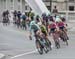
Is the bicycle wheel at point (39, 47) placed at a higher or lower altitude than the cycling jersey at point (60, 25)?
lower

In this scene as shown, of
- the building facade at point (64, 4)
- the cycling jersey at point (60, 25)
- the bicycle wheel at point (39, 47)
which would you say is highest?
the cycling jersey at point (60, 25)

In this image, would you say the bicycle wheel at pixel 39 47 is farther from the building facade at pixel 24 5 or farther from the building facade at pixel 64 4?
the building facade at pixel 64 4

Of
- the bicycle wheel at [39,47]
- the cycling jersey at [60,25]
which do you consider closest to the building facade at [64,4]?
the cycling jersey at [60,25]

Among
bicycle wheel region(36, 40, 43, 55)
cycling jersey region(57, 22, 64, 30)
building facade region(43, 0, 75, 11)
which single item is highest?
cycling jersey region(57, 22, 64, 30)

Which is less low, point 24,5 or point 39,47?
point 39,47

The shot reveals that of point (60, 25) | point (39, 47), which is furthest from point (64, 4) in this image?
point (39, 47)

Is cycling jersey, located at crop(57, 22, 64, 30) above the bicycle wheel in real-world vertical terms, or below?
above

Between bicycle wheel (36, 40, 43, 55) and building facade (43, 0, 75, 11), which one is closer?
bicycle wheel (36, 40, 43, 55)

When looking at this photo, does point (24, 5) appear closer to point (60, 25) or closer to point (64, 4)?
point (64, 4)

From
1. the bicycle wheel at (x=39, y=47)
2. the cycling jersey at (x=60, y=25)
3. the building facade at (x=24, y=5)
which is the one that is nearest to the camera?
the bicycle wheel at (x=39, y=47)

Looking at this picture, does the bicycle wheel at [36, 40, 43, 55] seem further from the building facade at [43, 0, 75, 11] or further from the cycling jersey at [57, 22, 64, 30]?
the building facade at [43, 0, 75, 11]

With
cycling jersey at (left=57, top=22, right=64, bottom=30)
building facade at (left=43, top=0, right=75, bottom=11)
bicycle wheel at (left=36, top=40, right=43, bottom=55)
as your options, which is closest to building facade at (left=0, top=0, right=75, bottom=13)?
building facade at (left=43, top=0, right=75, bottom=11)

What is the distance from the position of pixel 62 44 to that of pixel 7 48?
147 inches

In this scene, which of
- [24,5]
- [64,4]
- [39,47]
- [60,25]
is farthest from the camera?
[64,4]
